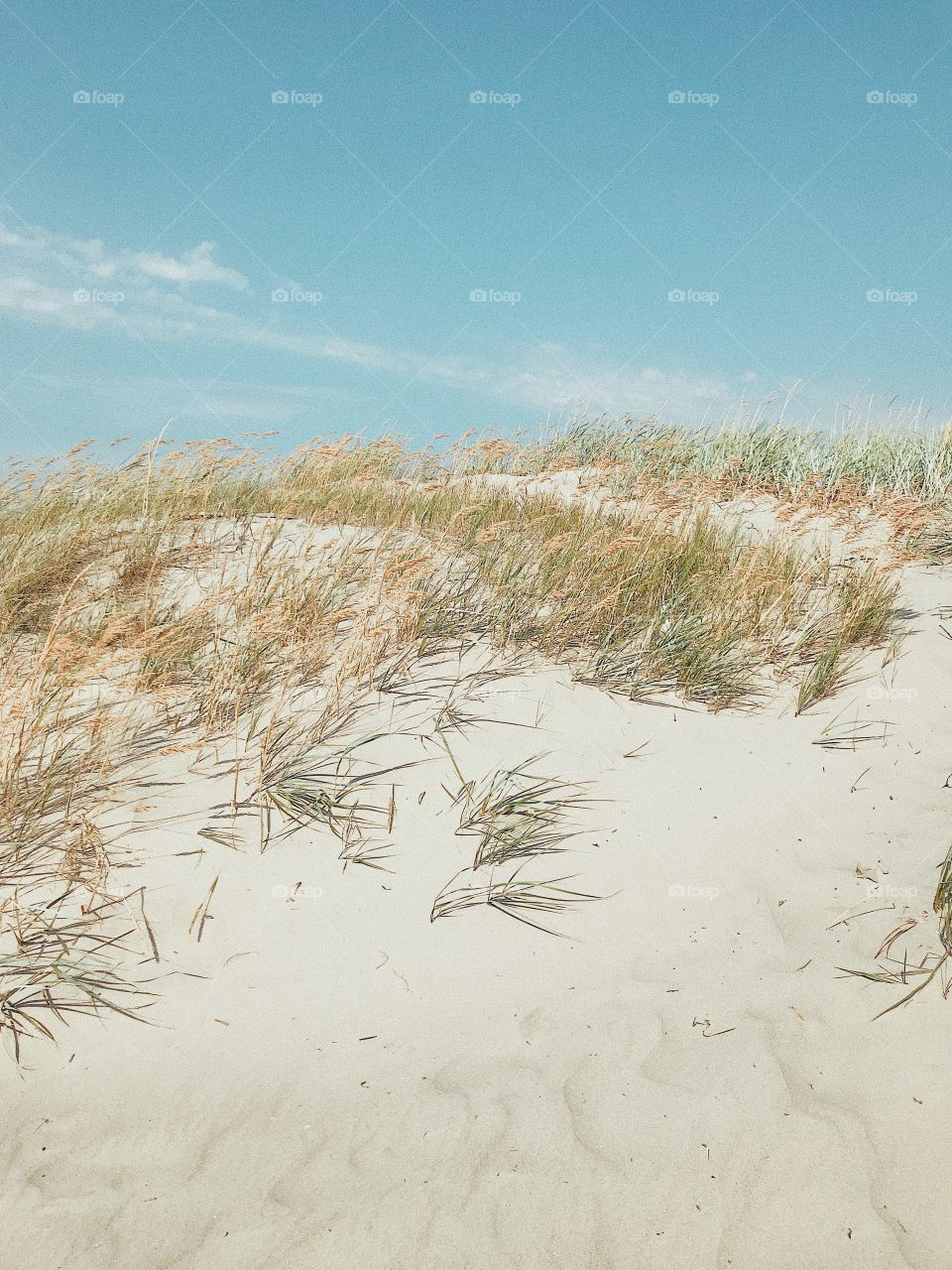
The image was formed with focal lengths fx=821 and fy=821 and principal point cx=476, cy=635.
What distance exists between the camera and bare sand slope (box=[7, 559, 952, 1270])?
210 centimetres

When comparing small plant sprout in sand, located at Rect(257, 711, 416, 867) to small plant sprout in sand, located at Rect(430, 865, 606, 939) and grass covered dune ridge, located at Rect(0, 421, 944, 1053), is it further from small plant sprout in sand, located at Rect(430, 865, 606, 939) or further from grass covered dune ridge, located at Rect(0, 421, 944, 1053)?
small plant sprout in sand, located at Rect(430, 865, 606, 939)

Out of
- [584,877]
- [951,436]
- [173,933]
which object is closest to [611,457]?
[951,436]

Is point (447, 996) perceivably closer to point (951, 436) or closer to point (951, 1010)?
point (951, 1010)

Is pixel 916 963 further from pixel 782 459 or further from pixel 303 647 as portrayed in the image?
pixel 782 459

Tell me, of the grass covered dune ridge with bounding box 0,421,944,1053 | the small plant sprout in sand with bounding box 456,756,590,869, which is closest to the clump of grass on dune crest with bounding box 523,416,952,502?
the grass covered dune ridge with bounding box 0,421,944,1053

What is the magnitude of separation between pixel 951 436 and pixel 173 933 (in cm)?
1028

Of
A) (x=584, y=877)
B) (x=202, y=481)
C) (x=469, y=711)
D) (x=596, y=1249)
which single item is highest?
(x=202, y=481)

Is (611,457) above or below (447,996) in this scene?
above

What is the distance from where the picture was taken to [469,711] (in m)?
4.20

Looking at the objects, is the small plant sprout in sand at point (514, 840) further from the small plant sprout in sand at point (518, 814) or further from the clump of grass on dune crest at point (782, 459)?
the clump of grass on dune crest at point (782, 459)

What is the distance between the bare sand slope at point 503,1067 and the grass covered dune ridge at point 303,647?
14cm

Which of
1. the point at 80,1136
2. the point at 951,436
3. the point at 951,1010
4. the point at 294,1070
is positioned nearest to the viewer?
the point at 80,1136

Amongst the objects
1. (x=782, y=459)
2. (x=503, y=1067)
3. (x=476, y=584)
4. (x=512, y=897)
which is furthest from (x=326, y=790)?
(x=782, y=459)

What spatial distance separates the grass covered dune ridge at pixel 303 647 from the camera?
3.16 m
